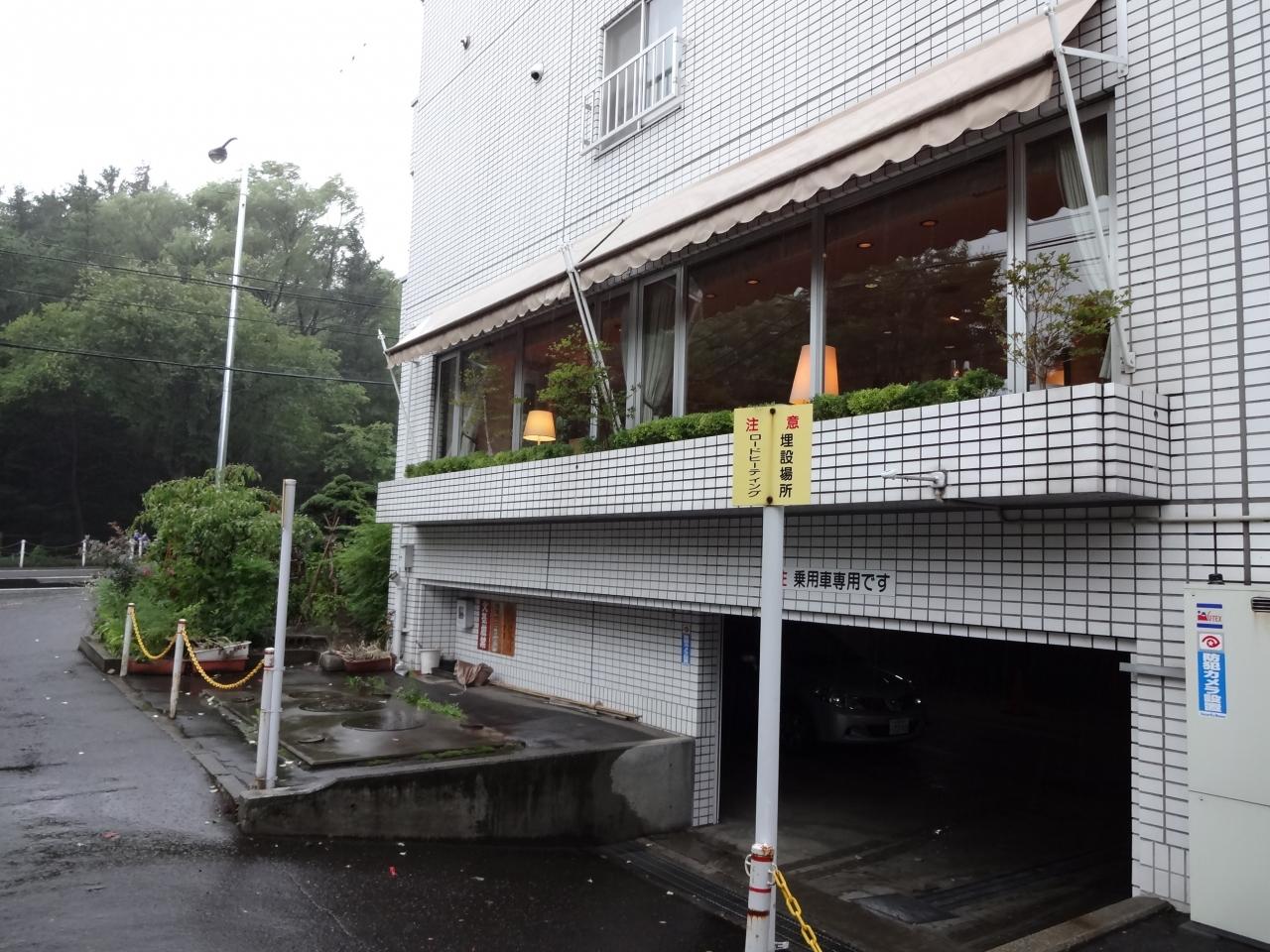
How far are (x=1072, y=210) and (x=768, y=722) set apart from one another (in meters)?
4.25

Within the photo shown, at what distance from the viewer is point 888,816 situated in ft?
32.7

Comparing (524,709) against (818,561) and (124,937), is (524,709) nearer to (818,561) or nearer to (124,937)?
(818,561)

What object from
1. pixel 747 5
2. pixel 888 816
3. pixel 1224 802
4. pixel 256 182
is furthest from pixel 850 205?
pixel 256 182

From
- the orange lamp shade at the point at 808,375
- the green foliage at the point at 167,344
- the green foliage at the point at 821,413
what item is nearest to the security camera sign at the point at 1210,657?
the green foliage at the point at 821,413

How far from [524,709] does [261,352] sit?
3533cm

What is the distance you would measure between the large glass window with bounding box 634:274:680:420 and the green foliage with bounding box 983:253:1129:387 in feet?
12.9

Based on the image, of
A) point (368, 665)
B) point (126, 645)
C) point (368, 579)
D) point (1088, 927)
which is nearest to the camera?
point (1088, 927)

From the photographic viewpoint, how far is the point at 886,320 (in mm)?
7410

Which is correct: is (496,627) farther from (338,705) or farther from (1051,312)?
(1051,312)

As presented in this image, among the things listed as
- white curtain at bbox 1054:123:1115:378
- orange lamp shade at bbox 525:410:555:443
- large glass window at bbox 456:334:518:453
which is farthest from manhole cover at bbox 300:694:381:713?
white curtain at bbox 1054:123:1115:378

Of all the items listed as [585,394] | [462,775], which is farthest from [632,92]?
[462,775]

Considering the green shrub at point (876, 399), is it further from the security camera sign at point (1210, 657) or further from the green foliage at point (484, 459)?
the green foliage at point (484, 459)

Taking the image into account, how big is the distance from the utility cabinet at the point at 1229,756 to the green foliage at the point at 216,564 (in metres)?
13.5

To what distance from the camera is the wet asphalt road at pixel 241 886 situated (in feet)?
18.8
